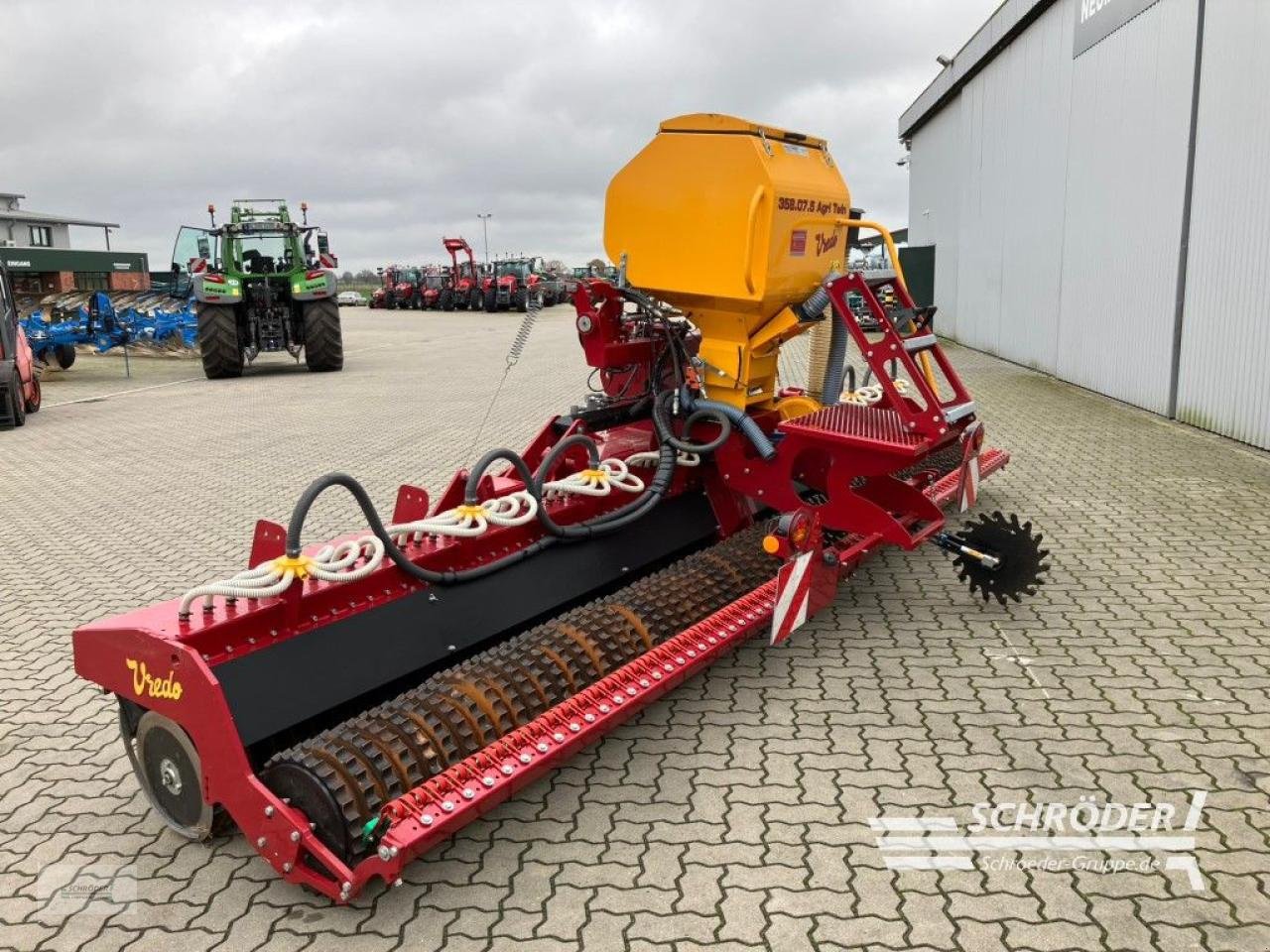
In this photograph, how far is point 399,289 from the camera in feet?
144

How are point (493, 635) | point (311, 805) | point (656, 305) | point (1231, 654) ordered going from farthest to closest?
point (656, 305), point (1231, 654), point (493, 635), point (311, 805)

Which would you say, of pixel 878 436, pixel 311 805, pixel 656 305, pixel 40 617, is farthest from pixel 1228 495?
pixel 40 617

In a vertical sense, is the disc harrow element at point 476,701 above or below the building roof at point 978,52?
below

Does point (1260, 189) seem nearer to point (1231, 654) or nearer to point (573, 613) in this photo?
point (1231, 654)

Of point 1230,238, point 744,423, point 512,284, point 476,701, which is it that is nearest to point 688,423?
point 744,423

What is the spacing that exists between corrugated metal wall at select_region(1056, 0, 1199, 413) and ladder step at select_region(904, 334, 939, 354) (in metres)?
7.61

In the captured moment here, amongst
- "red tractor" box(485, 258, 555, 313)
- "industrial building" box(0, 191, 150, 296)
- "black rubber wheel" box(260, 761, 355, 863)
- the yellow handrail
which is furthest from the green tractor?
"red tractor" box(485, 258, 555, 313)

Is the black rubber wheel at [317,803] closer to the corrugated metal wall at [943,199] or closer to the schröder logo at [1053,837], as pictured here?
the schröder logo at [1053,837]

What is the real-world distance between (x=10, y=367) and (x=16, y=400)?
0.39 m

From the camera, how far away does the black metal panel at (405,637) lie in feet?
9.81

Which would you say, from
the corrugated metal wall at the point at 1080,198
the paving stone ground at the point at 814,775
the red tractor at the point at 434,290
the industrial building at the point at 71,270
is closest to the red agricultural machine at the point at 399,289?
the red tractor at the point at 434,290

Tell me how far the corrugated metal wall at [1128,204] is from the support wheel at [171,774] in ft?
36.1

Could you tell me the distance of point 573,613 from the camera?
385 cm

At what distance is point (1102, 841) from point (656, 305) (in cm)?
315
